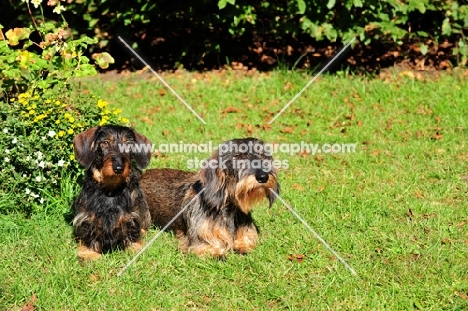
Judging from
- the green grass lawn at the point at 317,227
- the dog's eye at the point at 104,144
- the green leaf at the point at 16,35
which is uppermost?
the green leaf at the point at 16,35

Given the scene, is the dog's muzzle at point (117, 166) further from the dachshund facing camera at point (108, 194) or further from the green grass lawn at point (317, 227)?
the green grass lawn at point (317, 227)

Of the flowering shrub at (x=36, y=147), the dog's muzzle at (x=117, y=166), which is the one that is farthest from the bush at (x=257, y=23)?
the dog's muzzle at (x=117, y=166)

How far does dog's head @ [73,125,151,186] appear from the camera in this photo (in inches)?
208

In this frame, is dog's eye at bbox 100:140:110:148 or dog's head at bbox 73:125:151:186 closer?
dog's head at bbox 73:125:151:186

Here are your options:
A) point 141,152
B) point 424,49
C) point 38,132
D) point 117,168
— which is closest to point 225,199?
point 141,152

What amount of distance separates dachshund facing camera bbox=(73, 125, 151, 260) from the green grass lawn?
0.57ft

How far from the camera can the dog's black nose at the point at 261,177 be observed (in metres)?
5.29

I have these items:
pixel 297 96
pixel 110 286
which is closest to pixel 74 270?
pixel 110 286

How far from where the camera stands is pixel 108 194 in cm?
561

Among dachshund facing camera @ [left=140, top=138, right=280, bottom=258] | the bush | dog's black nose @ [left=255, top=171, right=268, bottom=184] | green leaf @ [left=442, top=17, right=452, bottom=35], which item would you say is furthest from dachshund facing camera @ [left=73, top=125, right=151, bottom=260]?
green leaf @ [left=442, top=17, right=452, bottom=35]

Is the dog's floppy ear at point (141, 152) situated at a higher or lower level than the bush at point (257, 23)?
higher

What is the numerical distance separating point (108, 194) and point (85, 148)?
0.47 meters


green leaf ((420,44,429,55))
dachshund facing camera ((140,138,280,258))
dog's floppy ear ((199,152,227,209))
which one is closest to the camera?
dachshund facing camera ((140,138,280,258))

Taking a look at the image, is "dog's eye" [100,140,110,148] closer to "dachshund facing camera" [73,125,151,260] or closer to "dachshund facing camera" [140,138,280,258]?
"dachshund facing camera" [73,125,151,260]
